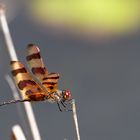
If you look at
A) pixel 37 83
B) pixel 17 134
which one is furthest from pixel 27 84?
pixel 17 134

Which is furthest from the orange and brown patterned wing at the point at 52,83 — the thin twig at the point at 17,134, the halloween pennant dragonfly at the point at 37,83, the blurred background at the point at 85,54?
the blurred background at the point at 85,54

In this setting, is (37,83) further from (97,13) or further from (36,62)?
(97,13)

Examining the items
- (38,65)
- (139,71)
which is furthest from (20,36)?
(38,65)

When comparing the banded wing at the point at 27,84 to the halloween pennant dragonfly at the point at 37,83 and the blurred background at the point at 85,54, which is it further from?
the blurred background at the point at 85,54

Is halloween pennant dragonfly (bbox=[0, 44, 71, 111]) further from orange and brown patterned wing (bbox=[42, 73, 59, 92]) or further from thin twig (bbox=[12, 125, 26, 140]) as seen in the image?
thin twig (bbox=[12, 125, 26, 140])

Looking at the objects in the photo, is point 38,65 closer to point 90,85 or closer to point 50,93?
point 50,93

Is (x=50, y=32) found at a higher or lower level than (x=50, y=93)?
higher
